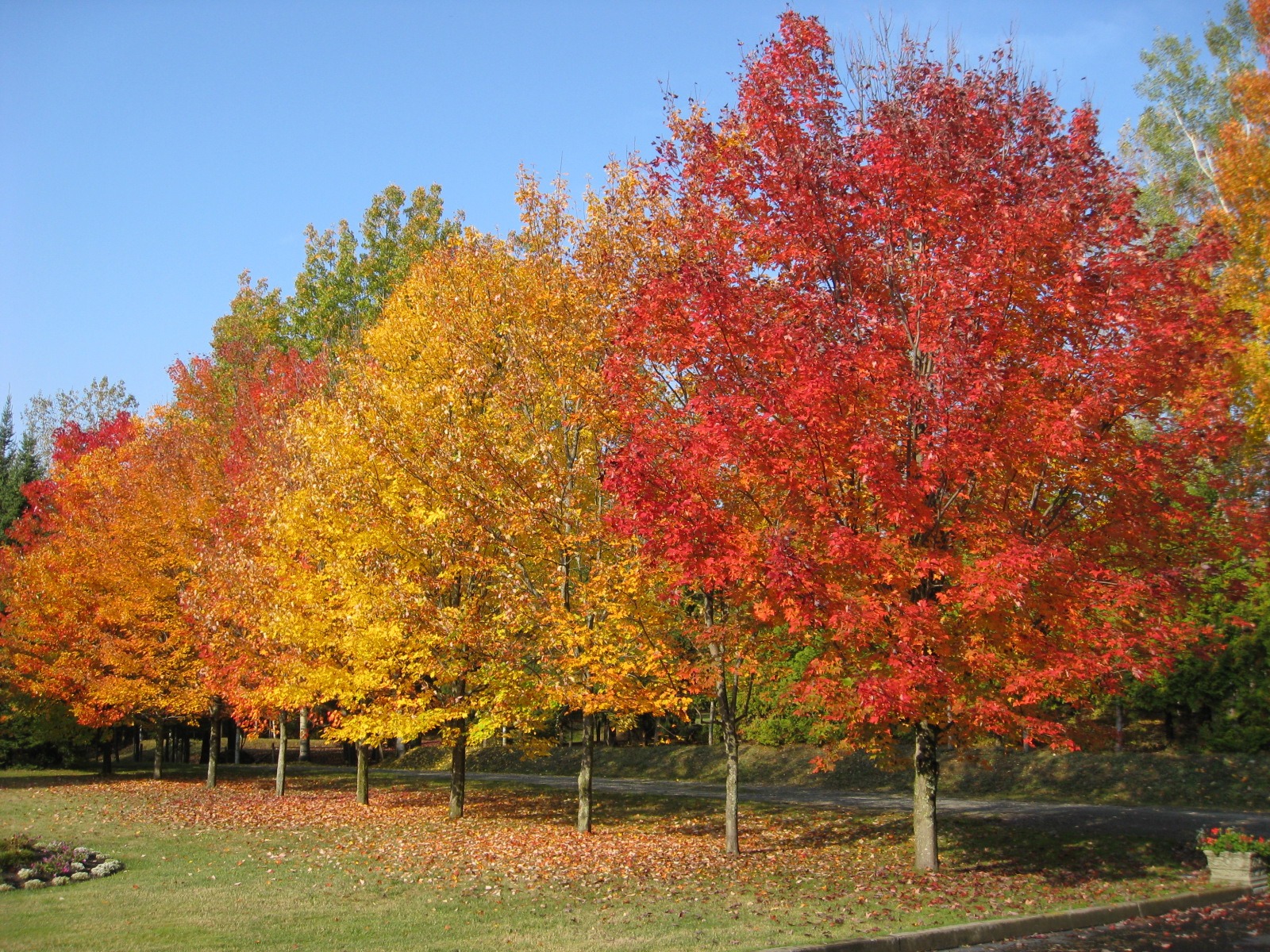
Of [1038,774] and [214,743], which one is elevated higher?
[214,743]

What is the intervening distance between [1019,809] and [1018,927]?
32.6 ft

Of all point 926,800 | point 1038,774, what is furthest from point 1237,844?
point 1038,774

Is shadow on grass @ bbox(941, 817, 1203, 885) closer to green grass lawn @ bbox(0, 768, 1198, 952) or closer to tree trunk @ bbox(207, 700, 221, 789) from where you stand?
green grass lawn @ bbox(0, 768, 1198, 952)

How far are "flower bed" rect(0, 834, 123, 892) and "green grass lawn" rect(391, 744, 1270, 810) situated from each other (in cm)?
1041

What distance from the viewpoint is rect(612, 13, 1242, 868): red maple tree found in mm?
9594

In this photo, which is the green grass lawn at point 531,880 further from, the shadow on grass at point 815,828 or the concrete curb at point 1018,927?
the concrete curb at point 1018,927

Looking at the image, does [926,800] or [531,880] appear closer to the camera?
[531,880]

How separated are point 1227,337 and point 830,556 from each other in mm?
5391

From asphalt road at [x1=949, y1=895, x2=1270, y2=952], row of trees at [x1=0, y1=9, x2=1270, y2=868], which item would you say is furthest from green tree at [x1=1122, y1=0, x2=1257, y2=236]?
asphalt road at [x1=949, y1=895, x2=1270, y2=952]

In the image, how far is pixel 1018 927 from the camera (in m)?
9.06

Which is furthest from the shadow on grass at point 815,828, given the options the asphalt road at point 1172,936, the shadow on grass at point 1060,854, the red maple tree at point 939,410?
the red maple tree at point 939,410

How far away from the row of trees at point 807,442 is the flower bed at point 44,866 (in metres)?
4.76

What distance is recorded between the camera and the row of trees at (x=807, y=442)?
9.77 m

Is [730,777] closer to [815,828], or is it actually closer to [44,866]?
[815,828]
